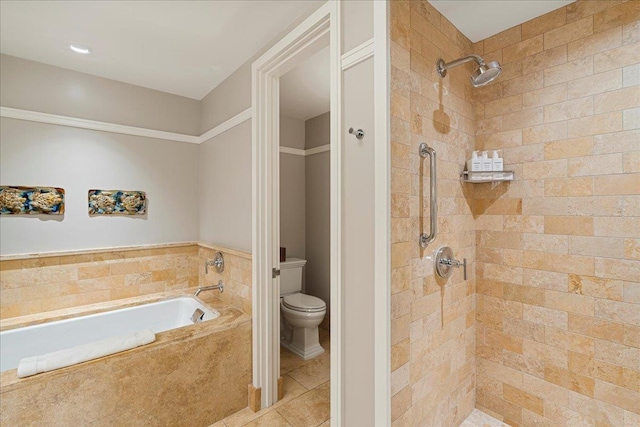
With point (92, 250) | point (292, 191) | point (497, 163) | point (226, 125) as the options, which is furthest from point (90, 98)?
point (497, 163)

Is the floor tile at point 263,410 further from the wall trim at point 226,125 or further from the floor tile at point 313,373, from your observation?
the wall trim at point 226,125

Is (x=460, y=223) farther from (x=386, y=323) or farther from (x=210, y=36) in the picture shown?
(x=210, y=36)

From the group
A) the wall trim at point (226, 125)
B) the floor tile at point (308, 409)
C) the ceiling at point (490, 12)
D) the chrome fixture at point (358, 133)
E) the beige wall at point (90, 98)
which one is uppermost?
the ceiling at point (490, 12)

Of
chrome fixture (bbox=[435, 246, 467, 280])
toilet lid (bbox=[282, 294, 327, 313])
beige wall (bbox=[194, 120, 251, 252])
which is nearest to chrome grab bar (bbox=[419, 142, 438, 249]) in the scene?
chrome fixture (bbox=[435, 246, 467, 280])

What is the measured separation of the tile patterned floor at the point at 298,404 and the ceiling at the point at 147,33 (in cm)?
250

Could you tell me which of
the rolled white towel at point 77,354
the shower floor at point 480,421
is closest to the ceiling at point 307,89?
the rolled white towel at point 77,354

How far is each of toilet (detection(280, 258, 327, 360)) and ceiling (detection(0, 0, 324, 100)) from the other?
207cm

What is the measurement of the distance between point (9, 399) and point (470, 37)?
3183mm

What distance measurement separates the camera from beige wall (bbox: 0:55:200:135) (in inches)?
86.3

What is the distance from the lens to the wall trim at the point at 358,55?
1.23 metres

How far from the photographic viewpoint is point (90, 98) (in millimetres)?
2469

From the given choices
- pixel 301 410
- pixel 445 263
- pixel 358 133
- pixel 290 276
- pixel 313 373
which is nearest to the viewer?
pixel 358 133

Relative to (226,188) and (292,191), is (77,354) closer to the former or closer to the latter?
Answer: (226,188)

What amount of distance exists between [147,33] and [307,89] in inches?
54.2
